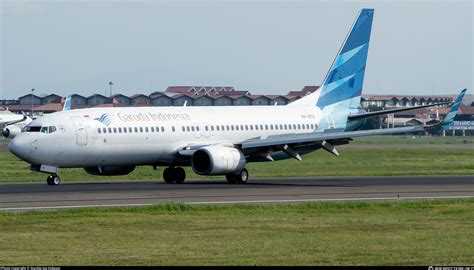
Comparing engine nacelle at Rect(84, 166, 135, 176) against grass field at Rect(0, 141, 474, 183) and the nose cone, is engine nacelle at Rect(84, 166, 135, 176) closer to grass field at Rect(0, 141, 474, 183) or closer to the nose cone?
grass field at Rect(0, 141, 474, 183)

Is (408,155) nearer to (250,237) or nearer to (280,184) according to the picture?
(280,184)

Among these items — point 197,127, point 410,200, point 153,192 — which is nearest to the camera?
point 410,200

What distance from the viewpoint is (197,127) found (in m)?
51.9

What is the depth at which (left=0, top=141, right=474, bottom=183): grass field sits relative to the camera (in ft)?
189

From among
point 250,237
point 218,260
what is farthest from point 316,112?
point 218,260

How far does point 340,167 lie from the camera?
6212 centimetres

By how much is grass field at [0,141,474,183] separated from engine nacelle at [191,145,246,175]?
7257 mm

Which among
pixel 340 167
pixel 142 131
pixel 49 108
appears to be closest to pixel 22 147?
pixel 142 131

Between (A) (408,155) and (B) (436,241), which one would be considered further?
(A) (408,155)

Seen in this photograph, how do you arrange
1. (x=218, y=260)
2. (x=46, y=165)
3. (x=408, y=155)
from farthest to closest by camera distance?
(x=408, y=155), (x=46, y=165), (x=218, y=260)

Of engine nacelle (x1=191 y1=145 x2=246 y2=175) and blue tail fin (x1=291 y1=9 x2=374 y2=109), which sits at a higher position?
blue tail fin (x1=291 y1=9 x2=374 y2=109)

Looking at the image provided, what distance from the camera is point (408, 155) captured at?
237 feet

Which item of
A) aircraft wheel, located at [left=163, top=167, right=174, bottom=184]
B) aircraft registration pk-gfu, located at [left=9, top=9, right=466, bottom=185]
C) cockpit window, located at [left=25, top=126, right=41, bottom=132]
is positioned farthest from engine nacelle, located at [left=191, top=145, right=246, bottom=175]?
cockpit window, located at [left=25, top=126, right=41, bottom=132]

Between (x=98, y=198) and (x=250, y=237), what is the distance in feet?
44.9
